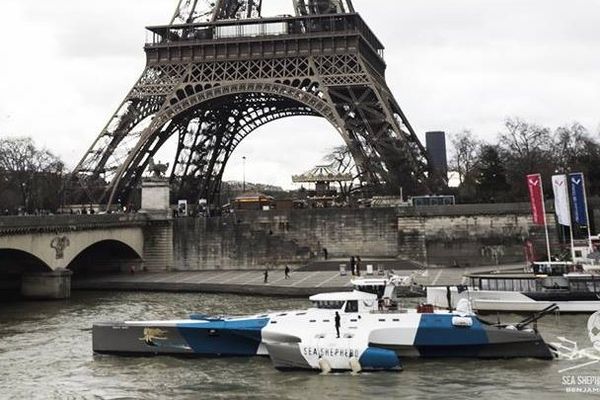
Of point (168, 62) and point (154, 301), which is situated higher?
point (168, 62)

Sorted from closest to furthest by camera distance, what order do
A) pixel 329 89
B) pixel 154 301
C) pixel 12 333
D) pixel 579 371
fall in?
pixel 579 371 → pixel 12 333 → pixel 154 301 → pixel 329 89

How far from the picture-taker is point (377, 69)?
63906 mm

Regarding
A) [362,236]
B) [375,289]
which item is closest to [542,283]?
[375,289]

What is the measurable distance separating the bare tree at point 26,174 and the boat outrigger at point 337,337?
4700 centimetres

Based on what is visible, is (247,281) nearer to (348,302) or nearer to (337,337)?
(348,302)

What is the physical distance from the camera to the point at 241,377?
1948 centimetres

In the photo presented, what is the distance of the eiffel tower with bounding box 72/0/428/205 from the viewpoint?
53188 millimetres

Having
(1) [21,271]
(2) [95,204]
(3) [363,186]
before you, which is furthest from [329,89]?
(1) [21,271]

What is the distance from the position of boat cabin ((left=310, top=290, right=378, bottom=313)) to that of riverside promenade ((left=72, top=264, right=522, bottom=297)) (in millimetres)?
12251

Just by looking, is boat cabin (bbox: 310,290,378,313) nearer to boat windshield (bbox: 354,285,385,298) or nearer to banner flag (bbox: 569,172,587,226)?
boat windshield (bbox: 354,285,385,298)

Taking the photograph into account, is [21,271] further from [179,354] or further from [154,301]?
[179,354]

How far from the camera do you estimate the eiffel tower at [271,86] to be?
174 ft

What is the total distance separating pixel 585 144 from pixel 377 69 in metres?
25.8

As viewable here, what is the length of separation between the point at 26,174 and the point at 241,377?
5698cm
